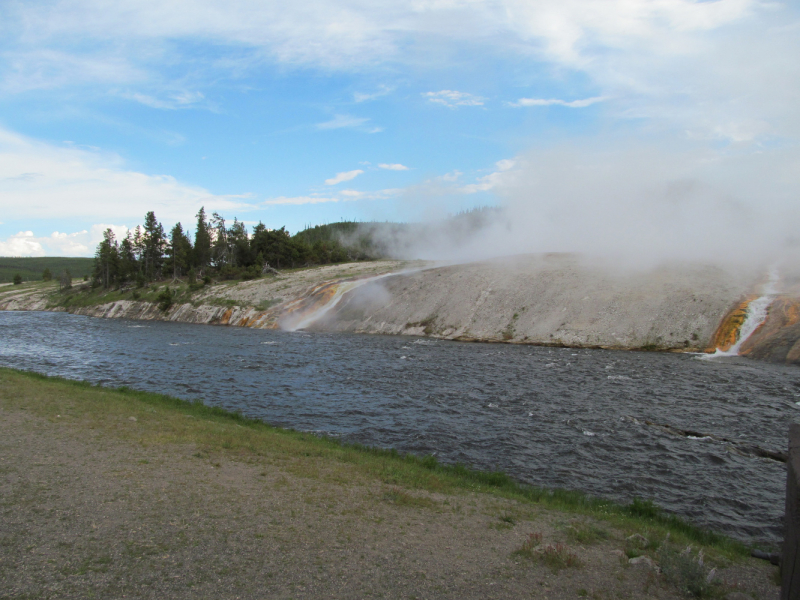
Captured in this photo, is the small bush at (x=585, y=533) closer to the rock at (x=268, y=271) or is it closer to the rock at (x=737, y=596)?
the rock at (x=737, y=596)

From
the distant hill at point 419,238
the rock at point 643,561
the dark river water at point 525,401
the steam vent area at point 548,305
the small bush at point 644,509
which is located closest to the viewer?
the rock at point 643,561

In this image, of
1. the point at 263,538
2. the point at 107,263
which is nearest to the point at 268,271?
the point at 107,263

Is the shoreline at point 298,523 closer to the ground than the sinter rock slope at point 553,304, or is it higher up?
closer to the ground

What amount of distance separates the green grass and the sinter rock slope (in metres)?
30.2

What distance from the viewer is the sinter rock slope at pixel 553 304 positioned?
1636 inches

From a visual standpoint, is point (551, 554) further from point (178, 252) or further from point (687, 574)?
point (178, 252)

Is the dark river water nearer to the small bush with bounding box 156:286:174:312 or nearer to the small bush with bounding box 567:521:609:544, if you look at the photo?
the small bush with bounding box 567:521:609:544

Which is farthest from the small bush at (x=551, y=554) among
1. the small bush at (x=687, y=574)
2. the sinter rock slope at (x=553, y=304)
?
the sinter rock slope at (x=553, y=304)

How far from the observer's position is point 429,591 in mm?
7438

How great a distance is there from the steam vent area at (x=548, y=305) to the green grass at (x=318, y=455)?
93.6ft

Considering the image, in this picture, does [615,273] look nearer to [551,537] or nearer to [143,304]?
[551,537]

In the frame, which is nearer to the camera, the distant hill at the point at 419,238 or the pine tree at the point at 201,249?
the pine tree at the point at 201,249

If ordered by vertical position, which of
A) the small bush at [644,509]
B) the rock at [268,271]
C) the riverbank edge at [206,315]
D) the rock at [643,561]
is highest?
the rock at [268,271]

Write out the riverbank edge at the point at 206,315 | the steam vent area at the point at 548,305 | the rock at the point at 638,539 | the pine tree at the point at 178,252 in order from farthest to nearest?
the pine tree at the point at 178,252 → the riverbank edge at the point at 206,315 → the steam vent area at the point at 548,305 → the rock at the point at 638,539
